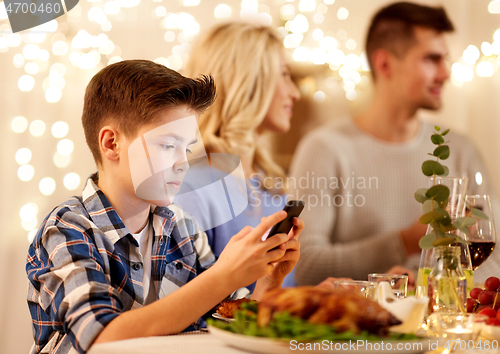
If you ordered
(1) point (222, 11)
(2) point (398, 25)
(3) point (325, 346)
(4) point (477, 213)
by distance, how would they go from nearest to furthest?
(3) point (325, 346), (4) point (477, 213), (1) point (222, 11), (2) point (398, 25)

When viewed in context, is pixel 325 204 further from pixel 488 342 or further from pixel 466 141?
pixel 488 342

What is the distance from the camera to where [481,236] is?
0.81 m

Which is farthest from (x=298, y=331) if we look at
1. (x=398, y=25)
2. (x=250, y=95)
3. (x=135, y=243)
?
(x=398, y=25)

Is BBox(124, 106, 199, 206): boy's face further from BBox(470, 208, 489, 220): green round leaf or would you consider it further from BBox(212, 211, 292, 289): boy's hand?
BBox(470, 208, 489, 220): green round leaf

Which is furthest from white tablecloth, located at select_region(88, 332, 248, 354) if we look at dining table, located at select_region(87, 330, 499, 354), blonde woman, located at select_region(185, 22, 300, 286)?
blonde woman, located at select_region(185, 22, 300, 286)

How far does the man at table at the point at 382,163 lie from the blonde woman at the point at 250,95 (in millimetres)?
150

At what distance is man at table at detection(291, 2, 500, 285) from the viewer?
1.78 m

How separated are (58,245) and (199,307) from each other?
254 millimetres

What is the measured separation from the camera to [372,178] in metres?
1.87

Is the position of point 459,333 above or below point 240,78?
below

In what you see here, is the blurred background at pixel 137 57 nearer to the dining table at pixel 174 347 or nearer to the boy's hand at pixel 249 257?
the boy's hand at pixel 249 257

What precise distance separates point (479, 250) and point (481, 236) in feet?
0.10

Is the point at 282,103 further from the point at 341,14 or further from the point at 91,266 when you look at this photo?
the point at 91,266

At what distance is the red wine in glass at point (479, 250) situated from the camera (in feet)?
2.66
